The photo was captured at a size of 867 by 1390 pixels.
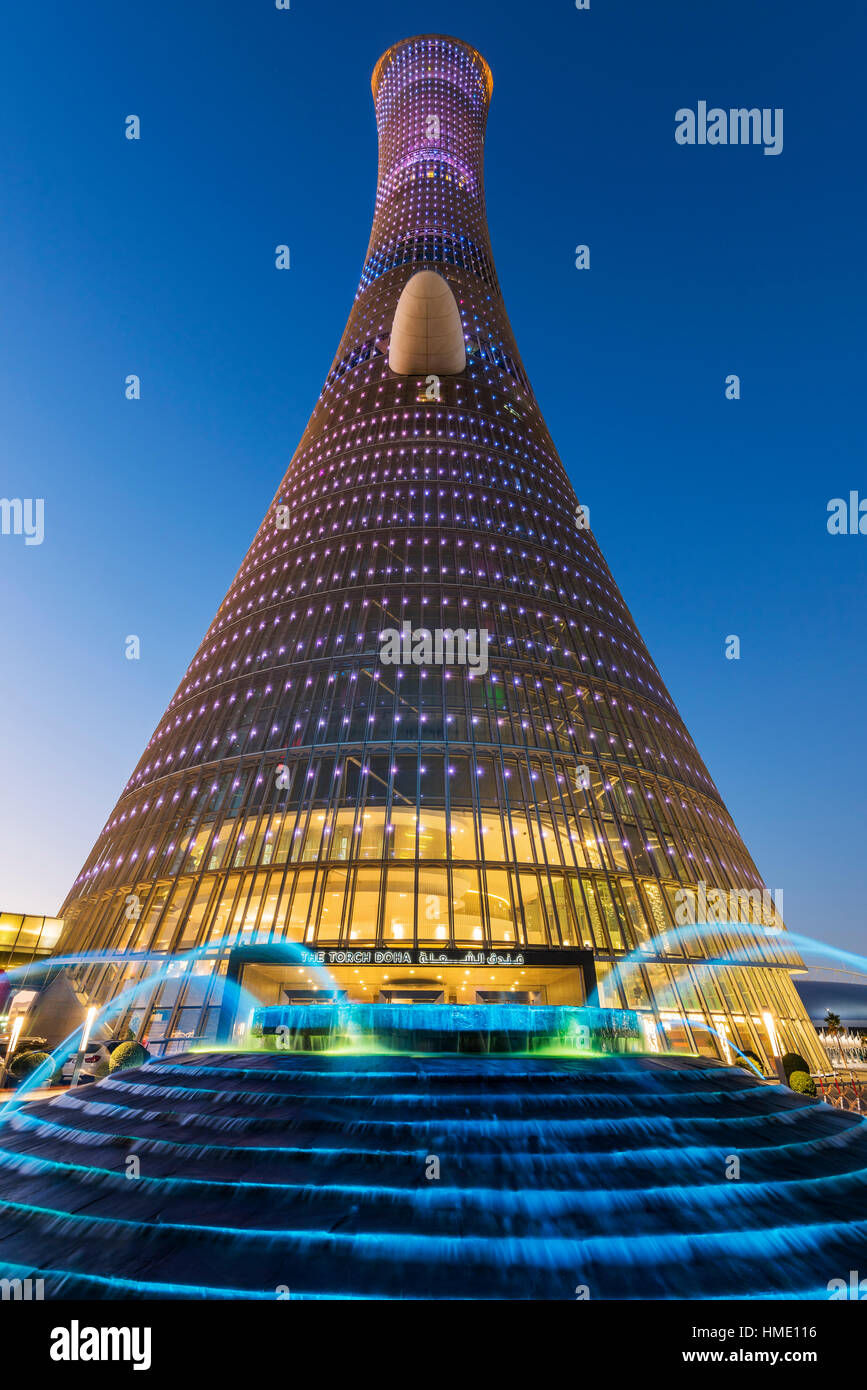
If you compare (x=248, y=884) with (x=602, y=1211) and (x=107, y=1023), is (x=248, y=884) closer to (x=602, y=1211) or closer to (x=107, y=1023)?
(x=107, y=1023)

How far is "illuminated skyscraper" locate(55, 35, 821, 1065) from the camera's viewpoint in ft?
67.9

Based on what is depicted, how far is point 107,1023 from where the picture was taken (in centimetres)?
2067

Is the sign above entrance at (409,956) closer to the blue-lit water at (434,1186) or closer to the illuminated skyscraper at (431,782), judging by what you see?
the illuminated skyscraper at (431,782)

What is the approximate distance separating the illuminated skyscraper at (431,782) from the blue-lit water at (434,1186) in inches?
353

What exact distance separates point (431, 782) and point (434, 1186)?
636 inches

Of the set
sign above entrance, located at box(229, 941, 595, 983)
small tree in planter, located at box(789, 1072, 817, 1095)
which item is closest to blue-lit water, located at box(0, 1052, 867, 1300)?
small tree in planter, located at box(789, 1072, 817, 1095)

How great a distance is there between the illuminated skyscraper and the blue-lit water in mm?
8961

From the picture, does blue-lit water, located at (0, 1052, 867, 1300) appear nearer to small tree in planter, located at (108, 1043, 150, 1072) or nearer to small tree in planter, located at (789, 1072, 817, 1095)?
small tree in planter, located at (108, 1043, 150, 1072)

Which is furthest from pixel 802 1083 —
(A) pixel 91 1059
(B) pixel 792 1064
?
(A) pixel 91 1059

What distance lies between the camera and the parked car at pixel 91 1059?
18.4m

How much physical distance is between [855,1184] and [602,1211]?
3667mm

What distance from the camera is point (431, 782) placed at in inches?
922

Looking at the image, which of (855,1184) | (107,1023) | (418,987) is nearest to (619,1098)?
(855,1184)
